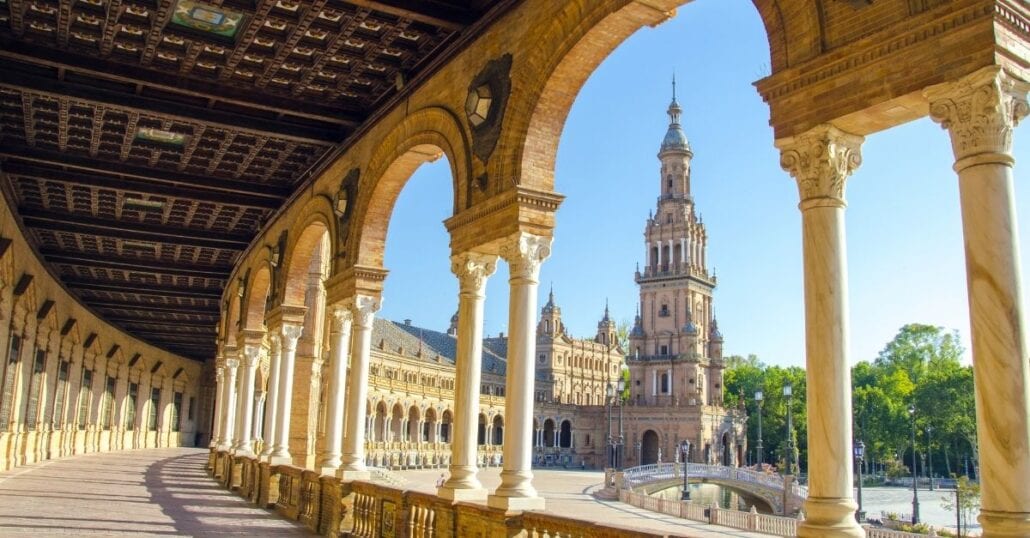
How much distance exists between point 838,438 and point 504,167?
557 centimetres

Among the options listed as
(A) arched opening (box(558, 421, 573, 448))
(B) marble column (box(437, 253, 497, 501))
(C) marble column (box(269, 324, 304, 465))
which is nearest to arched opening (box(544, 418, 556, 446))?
(A) arched opening (box(558, 421, 573, 448))

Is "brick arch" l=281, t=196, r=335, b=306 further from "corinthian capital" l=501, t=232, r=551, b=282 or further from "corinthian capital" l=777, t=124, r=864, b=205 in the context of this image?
"corinthian capital" l=777, t=124, r=864, b=205

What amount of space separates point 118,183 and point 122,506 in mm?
6850

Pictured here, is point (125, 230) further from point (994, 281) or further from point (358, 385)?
point (994, 281)

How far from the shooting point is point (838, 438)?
20.0 ft

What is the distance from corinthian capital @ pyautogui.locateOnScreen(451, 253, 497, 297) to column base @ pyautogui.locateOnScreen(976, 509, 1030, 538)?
23.1 ft

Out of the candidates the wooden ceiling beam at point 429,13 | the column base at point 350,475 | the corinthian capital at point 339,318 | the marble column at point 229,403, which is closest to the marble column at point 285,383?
the corinthian capital at point 339,318

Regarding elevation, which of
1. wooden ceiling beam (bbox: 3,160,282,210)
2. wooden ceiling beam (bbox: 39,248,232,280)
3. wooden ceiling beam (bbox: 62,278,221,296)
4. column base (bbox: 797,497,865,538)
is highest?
wooden ceiling beam (bbox: 3,160,282,210)

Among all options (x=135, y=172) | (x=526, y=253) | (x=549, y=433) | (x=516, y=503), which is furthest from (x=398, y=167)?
(x=549, y=433)

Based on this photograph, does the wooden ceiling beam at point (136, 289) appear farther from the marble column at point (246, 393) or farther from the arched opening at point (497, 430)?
the arched opening at point (497, 430)

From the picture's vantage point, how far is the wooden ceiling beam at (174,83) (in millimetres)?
12328

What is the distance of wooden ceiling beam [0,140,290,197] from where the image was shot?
16828 mm

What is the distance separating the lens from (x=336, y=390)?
15516 mm

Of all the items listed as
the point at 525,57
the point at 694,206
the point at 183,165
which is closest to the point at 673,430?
the point at 694,206
